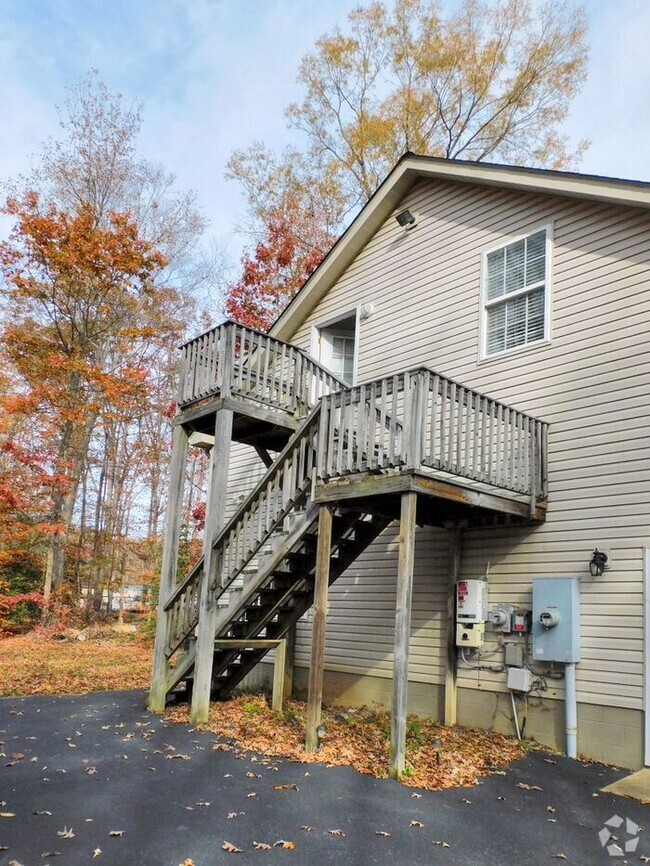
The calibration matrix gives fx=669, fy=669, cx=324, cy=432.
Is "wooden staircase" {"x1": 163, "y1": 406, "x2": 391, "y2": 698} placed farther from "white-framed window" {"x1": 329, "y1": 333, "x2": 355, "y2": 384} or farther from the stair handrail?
"white-framed window" {"x1": 329, "y1": 333, "x2": 355, "y2": 384}

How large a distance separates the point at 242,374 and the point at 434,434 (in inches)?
138

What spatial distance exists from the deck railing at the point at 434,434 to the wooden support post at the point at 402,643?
1.98 ft

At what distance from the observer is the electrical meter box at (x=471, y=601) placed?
823 cm

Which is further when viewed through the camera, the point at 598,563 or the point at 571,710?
the point at 598,563

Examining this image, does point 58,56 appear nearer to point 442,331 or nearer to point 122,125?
point 122,125

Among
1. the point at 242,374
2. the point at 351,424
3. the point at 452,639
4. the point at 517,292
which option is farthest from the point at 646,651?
the point at 242,374

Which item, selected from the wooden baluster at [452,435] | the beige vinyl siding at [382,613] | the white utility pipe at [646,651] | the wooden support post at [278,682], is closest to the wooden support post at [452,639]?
the beige vinyl siding at [382,613]

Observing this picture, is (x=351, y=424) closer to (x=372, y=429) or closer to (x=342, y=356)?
(x=372, y=429)

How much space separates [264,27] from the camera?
1569 cm

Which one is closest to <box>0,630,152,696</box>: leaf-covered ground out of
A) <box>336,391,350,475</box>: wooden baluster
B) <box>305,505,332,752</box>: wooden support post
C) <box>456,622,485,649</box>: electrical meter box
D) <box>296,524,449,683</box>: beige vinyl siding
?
<box>296,524,449,683</box>: beige vinyl siding

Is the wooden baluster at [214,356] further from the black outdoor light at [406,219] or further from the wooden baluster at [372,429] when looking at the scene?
the black outdoor light at [406,219]

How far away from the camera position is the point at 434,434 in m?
6.98

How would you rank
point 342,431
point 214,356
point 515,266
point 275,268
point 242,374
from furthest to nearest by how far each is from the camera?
point 275,268
point 242,374
point 515,266
point 214,356
point 342,431

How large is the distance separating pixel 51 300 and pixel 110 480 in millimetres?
8479
